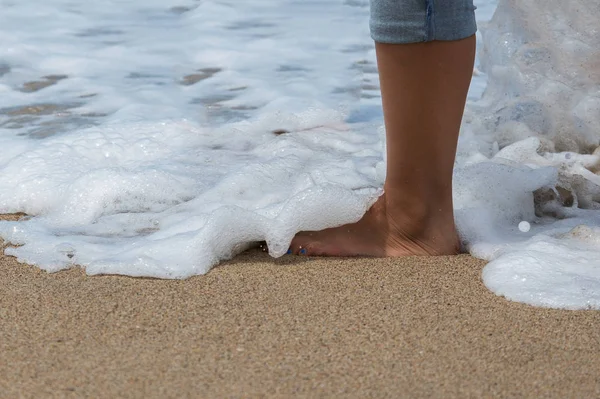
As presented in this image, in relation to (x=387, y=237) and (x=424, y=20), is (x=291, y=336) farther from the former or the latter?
(x=424, y=20)

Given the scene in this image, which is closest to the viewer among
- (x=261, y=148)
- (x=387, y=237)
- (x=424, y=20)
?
(x=424, y=20)

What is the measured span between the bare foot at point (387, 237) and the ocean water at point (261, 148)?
57 mm

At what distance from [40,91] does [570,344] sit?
3122mm

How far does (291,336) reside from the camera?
5.54ft

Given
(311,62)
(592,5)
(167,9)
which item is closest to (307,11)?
(167,9)

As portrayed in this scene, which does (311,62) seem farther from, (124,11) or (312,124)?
(124,11)

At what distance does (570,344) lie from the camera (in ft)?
5.46

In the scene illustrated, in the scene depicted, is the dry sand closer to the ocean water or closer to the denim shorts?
the ocean water

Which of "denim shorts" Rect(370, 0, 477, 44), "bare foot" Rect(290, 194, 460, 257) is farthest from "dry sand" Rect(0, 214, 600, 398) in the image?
"denim shorts" Rect(370, 0, 477, 44)

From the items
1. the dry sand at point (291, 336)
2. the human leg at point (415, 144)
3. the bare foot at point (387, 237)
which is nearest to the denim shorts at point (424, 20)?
the human leg at point (415, 144)

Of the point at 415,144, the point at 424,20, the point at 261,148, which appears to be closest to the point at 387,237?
the point at 415,144

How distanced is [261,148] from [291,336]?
164 cm

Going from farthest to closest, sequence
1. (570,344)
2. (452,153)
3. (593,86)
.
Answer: (593,86) < (452,153) < (570,344)

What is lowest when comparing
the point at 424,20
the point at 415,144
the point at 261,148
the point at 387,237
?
the point at 261,148
